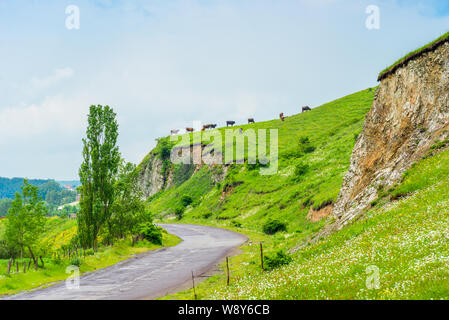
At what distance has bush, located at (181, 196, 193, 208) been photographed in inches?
4038

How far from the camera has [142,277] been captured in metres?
24.3

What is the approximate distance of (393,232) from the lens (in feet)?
49.5

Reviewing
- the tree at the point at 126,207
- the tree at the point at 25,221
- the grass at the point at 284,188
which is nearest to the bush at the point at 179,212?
the grass at the point at 284,188

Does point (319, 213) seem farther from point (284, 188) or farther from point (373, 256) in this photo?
point (373, 256)

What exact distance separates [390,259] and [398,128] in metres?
20.0

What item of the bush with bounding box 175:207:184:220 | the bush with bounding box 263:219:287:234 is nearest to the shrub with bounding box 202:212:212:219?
the bush with bounding box 175:207:184:220

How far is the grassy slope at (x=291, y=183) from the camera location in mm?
53438

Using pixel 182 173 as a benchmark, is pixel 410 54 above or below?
above

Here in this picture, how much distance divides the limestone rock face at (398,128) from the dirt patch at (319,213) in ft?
22.9

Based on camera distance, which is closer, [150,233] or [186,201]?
[150,233]

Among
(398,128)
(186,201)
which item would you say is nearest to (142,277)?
(398,128)

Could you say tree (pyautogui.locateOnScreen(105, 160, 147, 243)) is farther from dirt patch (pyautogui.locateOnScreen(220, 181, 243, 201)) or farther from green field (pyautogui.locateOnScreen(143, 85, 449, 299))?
dirt patch (pyautogui.locateOnScreen(220, 181, 243, 201))

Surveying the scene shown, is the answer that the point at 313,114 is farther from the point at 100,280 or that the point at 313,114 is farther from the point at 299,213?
the point at 100,280

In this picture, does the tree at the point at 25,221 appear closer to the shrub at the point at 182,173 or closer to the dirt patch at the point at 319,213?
the dirt patch at the point at 319,213
